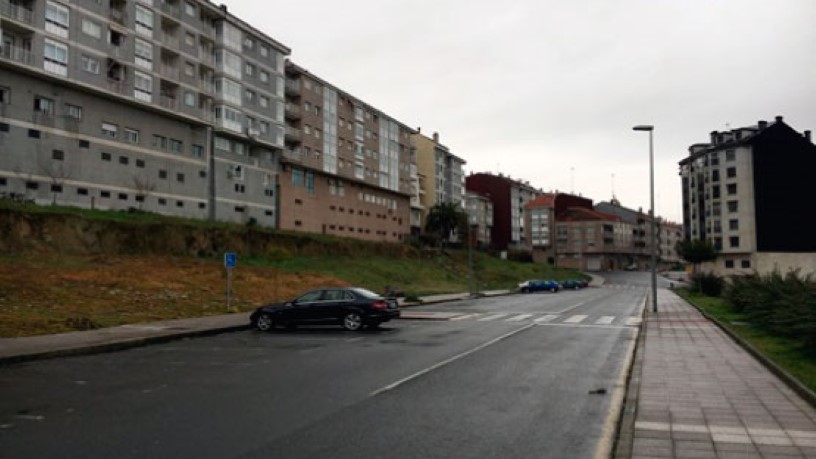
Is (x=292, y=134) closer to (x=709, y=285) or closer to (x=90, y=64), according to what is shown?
(x=90, y=64)

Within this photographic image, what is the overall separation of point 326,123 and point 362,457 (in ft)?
209

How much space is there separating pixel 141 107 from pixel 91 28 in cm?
621

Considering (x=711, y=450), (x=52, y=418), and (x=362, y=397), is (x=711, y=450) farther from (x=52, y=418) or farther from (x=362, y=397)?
(x=52, y=418)

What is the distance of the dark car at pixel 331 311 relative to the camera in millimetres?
19922

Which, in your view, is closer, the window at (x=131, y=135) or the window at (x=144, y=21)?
the window at (x=131, y=135)

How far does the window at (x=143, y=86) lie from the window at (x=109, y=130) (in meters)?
2.66

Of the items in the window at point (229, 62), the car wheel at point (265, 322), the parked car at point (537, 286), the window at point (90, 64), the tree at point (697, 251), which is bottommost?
the parked car at point (537, 286)

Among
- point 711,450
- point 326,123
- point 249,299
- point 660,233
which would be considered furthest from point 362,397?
point 660,233

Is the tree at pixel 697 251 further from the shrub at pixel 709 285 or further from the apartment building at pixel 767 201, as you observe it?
the apartment building at pixel 767 201

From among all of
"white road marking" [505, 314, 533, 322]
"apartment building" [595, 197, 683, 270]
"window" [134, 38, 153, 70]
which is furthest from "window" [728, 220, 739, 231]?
"window" [134, 38, 153, 70]

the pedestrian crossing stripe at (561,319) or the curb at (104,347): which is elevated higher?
the curb at (104,347)

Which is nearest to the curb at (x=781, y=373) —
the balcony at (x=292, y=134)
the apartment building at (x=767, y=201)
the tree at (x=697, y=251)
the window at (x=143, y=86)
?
the window at (x=143, y=86)

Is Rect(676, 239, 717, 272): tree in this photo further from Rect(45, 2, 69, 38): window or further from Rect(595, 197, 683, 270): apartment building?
Rect(595, 197, 683, 270): apartment building

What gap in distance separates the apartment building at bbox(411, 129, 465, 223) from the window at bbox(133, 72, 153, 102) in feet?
164
